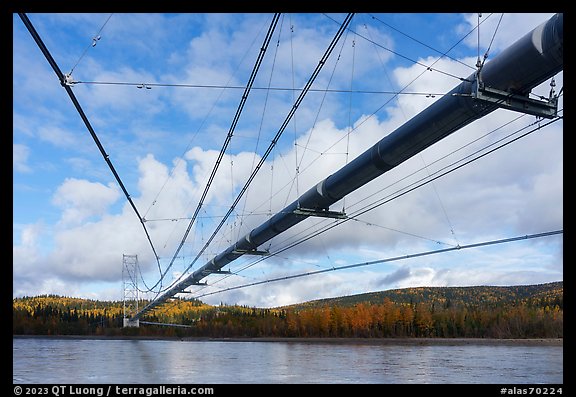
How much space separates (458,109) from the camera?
1831 centimetres

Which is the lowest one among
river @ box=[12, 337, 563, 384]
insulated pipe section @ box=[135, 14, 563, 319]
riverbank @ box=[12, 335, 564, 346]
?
riverbank @ box=[12, 335, 564, 346]

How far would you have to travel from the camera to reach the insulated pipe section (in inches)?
593

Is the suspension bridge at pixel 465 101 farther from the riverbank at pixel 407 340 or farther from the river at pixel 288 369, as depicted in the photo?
the riverbank at pixel 407 340

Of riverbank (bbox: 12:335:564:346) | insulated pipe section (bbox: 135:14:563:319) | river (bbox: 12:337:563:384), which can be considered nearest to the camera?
insulated pipe section (bbox: 135:14:563:319)

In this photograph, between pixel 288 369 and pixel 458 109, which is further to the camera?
pixel 288 369

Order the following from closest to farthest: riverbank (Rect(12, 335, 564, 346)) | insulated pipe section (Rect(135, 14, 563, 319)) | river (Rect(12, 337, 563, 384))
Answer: insulated pipe section (Rect(135, 14, 563, 319)) < river (Rect(12, 337, 563, 384)) < riverbank (Rect(12, 335, 564, 346))

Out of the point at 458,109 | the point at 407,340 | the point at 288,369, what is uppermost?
the point at 458,109

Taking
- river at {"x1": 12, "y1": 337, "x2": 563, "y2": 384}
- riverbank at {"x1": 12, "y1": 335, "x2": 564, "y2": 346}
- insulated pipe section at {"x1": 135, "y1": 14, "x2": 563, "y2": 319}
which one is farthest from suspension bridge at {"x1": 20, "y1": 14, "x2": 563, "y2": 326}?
riverbank at {"x1": 12, "y1": 335, "x2": 564, "y2": 346}

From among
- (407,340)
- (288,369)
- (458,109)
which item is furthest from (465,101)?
(407,340)

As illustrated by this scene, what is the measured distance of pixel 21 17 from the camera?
13.6 metres

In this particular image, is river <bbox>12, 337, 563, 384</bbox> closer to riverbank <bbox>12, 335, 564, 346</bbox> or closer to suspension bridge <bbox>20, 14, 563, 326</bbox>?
suspension bridge <bbox>20, 14, 563, 326</bbox>

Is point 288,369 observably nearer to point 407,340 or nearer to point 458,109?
point 458,109
